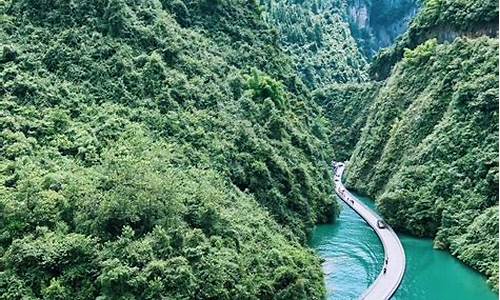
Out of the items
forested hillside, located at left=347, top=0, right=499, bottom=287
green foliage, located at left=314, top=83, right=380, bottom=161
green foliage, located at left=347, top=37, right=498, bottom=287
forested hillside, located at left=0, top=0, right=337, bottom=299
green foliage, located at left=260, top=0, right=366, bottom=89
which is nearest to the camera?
forested hillside, located at left=0, top=0, right=337, bottom=299

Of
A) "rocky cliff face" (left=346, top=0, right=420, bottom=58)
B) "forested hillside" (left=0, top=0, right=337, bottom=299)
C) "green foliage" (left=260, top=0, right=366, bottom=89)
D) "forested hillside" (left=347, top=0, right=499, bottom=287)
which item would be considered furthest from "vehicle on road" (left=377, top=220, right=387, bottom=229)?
"rocky cliff face" (left=346, top=0, right=420, bottom=58)

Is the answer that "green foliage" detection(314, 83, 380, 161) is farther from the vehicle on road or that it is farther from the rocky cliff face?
the rocky cliff face

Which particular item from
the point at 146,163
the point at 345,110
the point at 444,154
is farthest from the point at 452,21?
the point at 146,163

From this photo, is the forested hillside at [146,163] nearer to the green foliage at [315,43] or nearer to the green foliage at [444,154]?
the green foliage at [444,154]

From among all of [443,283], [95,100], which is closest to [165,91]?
[95,100]

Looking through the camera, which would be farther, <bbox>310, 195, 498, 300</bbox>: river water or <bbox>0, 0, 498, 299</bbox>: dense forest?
<bbox>310, 195, 498, 300</bbox>: river water

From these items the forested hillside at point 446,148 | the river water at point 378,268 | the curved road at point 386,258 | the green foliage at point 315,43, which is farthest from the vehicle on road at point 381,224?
the green foliage at point 315,43

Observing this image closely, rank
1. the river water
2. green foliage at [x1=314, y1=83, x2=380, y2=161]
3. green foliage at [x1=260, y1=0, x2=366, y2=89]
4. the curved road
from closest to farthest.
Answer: the curved road
the river water
green foliage at [x1=314, y1=83, x2=380, y2=161]
green foliage at [x1=260, y1=0, x2=366, y2=89]
